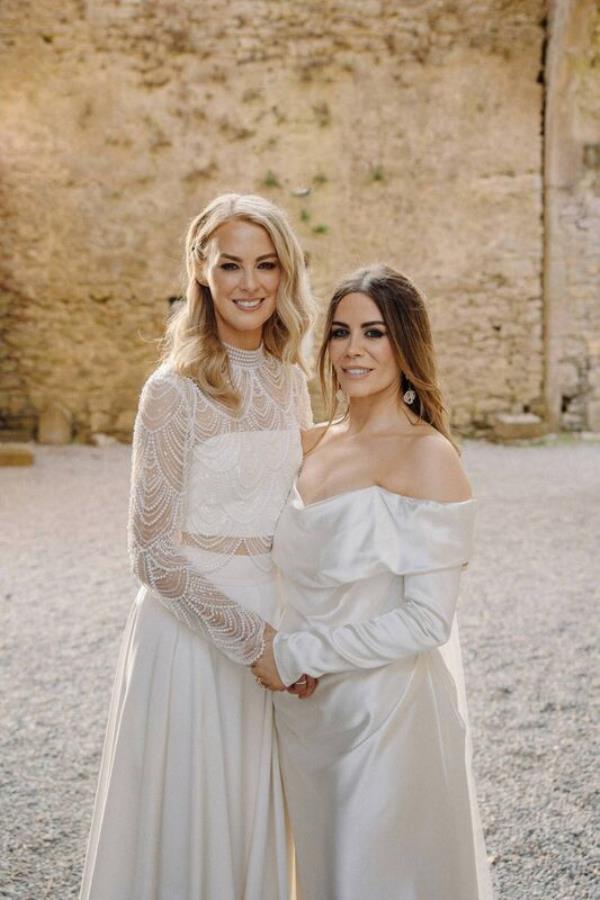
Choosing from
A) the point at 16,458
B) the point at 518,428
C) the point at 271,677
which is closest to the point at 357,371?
the point at 271,677

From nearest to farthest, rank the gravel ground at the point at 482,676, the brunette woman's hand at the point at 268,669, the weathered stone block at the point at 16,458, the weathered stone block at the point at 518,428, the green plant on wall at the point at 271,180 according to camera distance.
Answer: the brunette woman's hand at the point at 268,669, the gravel ground at the point at 482,676, the weathered stone block at the point at 16,458, the green plant on wall at the point at 271,180, the weathered stone block at the point at 518,428

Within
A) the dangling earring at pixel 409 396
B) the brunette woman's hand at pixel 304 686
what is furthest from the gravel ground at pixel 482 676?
the dangling earring at pixel 409 396

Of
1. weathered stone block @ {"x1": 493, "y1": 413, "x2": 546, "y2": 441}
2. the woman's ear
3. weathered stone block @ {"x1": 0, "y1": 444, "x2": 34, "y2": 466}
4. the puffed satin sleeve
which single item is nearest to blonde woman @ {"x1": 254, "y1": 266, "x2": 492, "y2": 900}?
the puffed satin sleeve

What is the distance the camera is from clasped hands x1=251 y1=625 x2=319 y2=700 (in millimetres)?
1596

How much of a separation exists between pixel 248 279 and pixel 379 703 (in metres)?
0.83

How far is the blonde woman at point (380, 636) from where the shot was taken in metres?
1.53

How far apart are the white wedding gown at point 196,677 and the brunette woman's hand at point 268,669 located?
0.8 inches

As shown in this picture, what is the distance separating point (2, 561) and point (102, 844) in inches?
148

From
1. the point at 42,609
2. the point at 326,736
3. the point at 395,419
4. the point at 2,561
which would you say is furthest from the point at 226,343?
the point at 2,561

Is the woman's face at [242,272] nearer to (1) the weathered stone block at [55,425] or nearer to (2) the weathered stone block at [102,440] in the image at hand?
(2) the weathered stone block at [102,440]

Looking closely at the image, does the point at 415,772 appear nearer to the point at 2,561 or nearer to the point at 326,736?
the point at 326,736

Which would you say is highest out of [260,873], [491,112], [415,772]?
[491,112]

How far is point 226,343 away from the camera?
70.6 inches

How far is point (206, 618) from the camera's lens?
1.64 m
